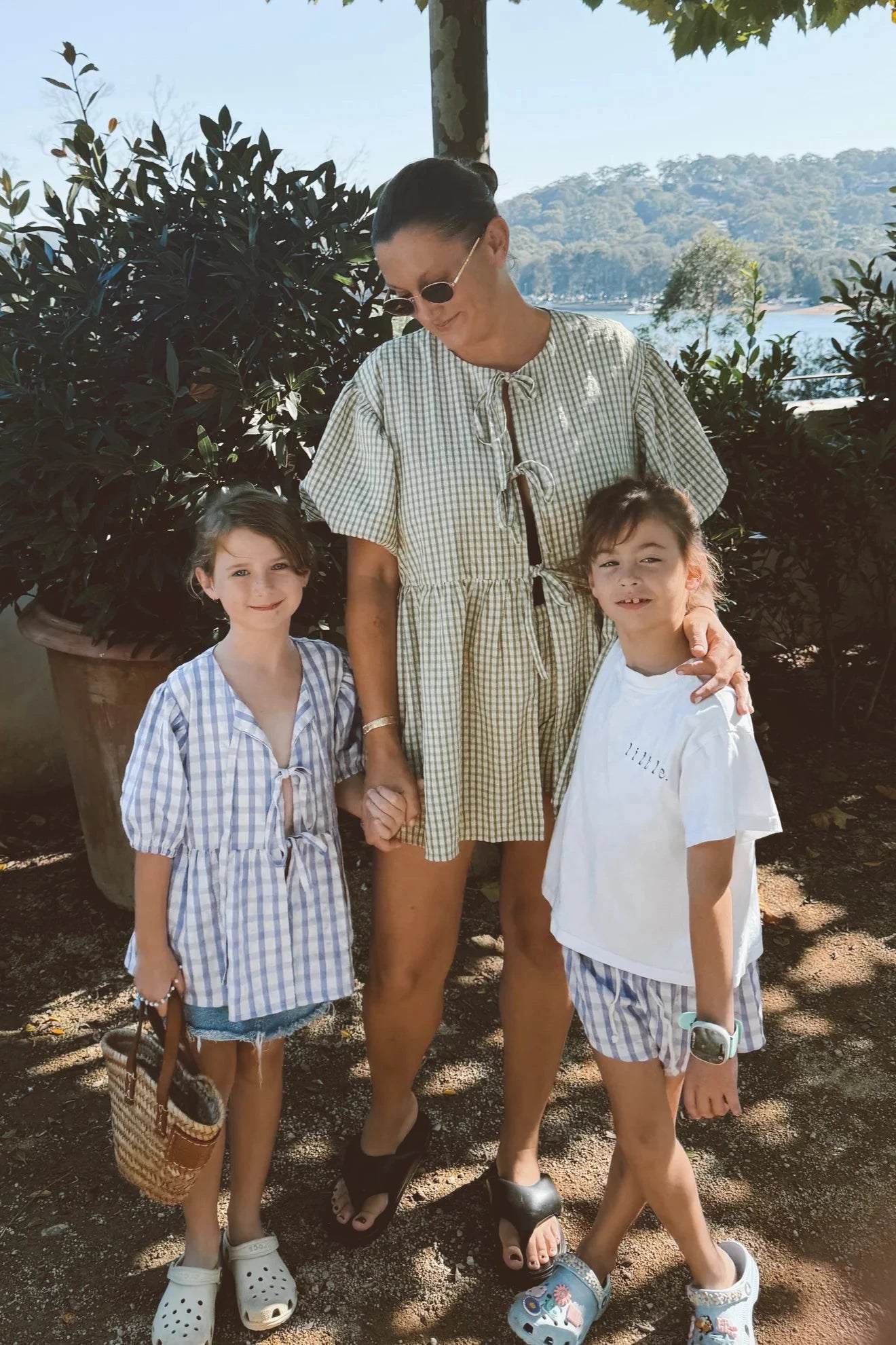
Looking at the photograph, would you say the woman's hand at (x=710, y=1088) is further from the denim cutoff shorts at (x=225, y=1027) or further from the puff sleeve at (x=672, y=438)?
the puff sleeve at (x=672, y=438)

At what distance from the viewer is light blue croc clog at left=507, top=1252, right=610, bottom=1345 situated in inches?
79.9

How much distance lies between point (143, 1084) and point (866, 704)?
13.2 ft

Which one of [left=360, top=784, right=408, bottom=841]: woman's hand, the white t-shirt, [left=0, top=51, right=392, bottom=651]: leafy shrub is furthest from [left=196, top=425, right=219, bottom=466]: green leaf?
the white t-shirt

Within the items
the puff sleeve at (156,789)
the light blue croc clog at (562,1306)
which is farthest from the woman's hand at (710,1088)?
the puff sleeve at (156,789)

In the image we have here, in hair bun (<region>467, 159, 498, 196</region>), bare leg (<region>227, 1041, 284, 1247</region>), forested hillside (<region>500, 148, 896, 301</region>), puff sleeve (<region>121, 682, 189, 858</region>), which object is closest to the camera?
puff sleeve (<region>121, 682, 189, 858</region>)

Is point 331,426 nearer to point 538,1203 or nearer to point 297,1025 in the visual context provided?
point 297,1025

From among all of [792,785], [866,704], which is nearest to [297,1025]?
[792,785]

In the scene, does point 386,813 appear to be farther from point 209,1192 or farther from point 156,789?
point 209,1192

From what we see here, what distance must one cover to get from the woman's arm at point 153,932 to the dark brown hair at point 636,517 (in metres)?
0.94

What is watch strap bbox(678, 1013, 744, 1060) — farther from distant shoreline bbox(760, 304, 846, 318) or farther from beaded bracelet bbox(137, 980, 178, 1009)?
distant shoreline bbox(760, 304, 846, 318)

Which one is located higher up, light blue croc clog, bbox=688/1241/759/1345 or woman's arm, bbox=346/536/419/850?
woman's arm, bbox=346/536/419/850

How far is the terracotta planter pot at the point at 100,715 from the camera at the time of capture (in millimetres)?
3086

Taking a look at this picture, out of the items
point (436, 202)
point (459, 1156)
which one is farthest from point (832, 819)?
point (436, 202)

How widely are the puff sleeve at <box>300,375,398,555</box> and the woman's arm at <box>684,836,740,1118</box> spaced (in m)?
0.80
